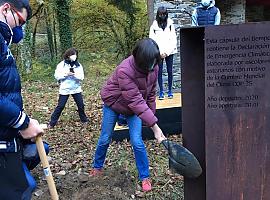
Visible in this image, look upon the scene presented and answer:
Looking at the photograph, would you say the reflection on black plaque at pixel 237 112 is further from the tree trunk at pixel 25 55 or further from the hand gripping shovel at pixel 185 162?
the tree trunk at pixel 25 55

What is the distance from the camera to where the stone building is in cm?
967

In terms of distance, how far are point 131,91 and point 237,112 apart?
118 cm

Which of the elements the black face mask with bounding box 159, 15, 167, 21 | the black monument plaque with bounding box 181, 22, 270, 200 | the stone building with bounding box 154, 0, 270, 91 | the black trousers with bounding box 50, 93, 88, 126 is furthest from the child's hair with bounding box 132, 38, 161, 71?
the stone building with bounding box 154, 0, 270, 91

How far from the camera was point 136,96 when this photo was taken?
4.14 metres

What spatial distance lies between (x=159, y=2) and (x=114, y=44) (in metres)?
12.0

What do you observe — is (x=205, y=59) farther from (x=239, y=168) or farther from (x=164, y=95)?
(x=164, y=95)

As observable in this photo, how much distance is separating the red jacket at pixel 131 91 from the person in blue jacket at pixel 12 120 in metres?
1.44

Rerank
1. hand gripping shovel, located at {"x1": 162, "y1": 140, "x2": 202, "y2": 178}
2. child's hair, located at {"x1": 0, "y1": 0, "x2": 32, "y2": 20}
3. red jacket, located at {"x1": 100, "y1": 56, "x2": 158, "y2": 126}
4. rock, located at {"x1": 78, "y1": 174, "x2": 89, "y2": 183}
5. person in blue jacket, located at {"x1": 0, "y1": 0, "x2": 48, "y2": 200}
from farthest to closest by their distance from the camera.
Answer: rock, located at {"x1": 78, "y1": 174, "x2": 89, "y2": 183} < red jacket, located at {"x1": 100, "y1": 56, "x2": 158, "y2": 126} < hand gripping shovel, located at {"x1": 162, "y1": 140, "x2": 202, "y2": 178} < child's hair, located at {"x1": 0, "y1": 0, "x2": 32, "y2": 20} < person in blue jacket, located at {"x1": 0, "y1": 0, "x2": 48, "y2": 200}

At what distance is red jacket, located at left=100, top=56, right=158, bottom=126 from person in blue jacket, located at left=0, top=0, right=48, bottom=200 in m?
1.44

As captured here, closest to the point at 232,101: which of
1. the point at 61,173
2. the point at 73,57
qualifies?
the point at 61,173

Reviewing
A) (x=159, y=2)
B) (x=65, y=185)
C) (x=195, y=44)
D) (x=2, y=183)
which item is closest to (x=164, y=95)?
(x=159, y=2)

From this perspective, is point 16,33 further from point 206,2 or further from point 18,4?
point 206,2

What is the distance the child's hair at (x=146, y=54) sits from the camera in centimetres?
396

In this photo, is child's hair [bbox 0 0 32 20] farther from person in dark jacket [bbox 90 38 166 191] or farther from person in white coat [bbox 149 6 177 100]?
person in white coat [bbox 149 6 177 100]
